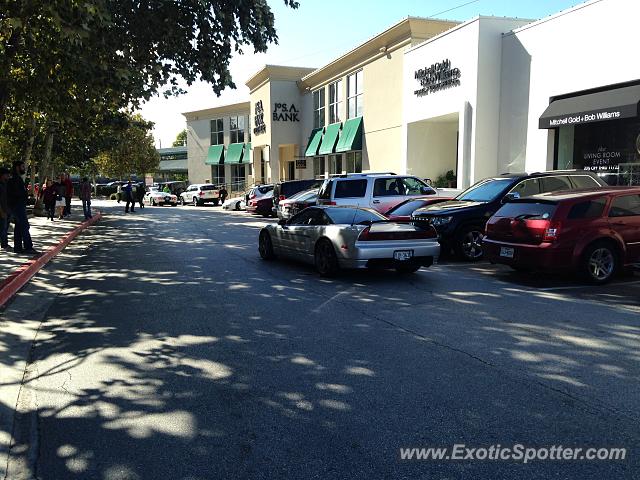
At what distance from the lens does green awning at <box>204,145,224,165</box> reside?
58528mm

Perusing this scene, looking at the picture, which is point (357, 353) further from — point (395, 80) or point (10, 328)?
point (395, 80)

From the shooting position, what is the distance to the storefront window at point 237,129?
2266 inches

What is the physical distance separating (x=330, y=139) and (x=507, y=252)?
26908 millimetres

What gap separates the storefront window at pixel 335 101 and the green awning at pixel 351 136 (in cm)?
275

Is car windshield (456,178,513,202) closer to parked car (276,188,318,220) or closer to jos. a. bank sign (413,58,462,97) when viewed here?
parked car (276,188,318,220)

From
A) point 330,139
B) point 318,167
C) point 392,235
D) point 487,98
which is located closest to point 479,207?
point 392,235

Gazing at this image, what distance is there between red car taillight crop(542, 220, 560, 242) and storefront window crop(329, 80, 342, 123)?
90.8 ft

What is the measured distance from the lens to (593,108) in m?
16.1

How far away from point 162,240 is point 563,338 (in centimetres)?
1344

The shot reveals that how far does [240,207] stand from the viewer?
34469mm

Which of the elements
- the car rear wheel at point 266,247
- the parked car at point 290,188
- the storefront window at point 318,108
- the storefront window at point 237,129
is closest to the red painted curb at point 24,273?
the car rear wheel at point 266,247

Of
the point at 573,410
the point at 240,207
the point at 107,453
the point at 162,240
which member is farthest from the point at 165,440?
the point at 240,207

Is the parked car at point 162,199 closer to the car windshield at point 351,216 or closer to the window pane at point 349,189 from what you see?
the window pane at point 349,189

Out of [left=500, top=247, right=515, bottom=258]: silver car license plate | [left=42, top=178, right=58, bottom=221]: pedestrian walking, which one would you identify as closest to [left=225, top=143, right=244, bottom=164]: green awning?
[left=42, top=178, right=58, bottom=221]: pedestrian walking
